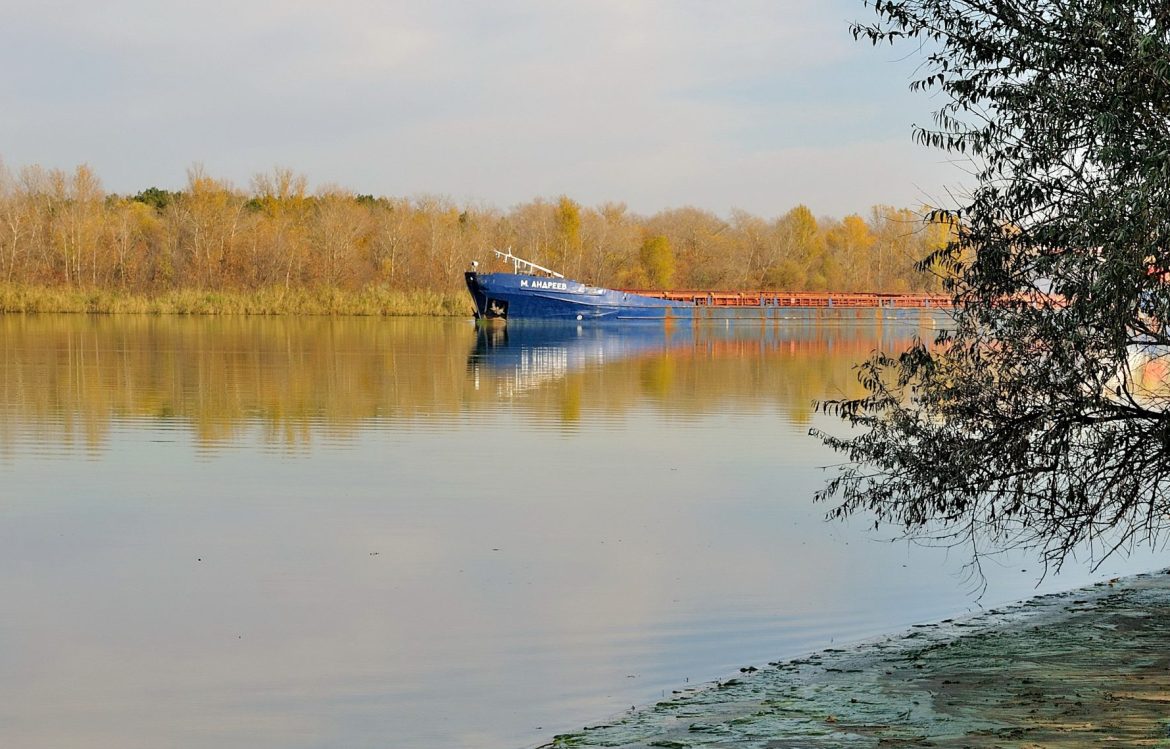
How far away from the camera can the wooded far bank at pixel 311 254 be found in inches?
2657

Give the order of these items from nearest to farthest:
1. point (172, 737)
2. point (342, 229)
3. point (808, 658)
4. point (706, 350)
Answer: point (172, 737), point (808, 658), point (706, 350), point (342, 229)

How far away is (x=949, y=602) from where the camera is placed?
9.87 metres

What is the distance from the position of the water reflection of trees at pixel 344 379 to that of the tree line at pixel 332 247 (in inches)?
888

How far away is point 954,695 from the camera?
6777mm

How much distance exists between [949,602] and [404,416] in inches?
520

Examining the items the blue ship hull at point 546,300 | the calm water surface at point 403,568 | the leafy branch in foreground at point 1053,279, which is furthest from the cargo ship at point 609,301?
the leafy branch in foreground at point 1053,279

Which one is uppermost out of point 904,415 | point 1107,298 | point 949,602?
point 1107,298

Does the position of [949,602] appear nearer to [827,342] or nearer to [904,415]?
[904,415]

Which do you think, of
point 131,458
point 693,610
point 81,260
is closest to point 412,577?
point 693,610

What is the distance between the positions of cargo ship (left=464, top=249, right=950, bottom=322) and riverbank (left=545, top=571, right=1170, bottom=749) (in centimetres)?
5008

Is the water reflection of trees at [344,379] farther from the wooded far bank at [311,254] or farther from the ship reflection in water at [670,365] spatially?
the wooded far bank at [311,254]

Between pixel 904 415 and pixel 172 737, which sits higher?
pixel 904 415

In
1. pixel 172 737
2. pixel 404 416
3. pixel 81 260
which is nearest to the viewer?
pixel 172 737

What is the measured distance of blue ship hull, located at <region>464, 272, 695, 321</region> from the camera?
6103 centimetres
